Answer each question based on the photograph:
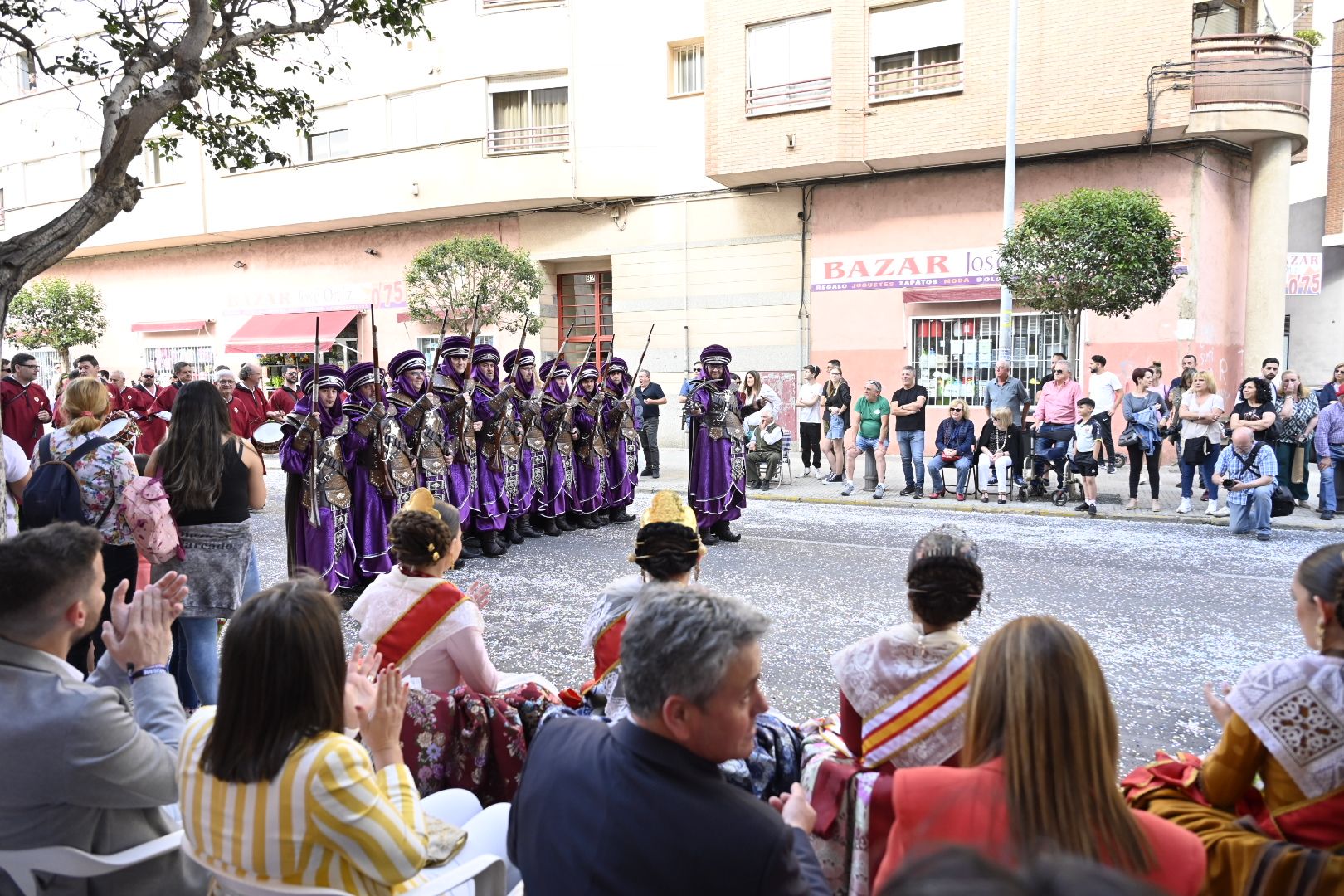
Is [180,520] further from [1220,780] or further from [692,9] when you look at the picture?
[692,9]

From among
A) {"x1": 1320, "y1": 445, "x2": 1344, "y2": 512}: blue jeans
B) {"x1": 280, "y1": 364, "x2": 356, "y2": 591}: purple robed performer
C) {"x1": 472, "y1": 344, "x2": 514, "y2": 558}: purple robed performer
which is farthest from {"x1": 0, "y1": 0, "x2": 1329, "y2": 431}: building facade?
{"x1": 280, "y1": 364, "x2": 356, "y2": 591}: purple robed performer

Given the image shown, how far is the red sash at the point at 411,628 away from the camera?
11.5 feet

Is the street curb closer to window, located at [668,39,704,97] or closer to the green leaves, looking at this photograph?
the green leaves

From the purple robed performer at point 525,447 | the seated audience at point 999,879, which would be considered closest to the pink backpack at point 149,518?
→ the seated audience at point 999,879

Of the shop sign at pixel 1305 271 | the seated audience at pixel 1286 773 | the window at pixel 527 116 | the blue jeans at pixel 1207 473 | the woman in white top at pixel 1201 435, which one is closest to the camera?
the seated audience at pixel 1286 773

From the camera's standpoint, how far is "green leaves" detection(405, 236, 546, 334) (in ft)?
64.4

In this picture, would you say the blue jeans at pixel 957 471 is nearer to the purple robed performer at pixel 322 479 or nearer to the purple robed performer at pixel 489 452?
the purple robed performer at pixel 489 452

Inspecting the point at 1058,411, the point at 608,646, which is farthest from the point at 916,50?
the point at 608,646

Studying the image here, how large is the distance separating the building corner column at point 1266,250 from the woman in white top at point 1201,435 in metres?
6.63

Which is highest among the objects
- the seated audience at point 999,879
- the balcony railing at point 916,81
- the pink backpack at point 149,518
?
the balcony railing at point 916,81

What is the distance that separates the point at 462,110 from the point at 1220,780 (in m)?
21.3

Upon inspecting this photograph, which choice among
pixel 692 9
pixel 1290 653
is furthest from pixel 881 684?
pixel 692 9

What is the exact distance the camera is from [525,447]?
9.95m

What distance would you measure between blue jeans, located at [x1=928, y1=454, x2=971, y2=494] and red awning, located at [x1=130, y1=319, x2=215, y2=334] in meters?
20.6
